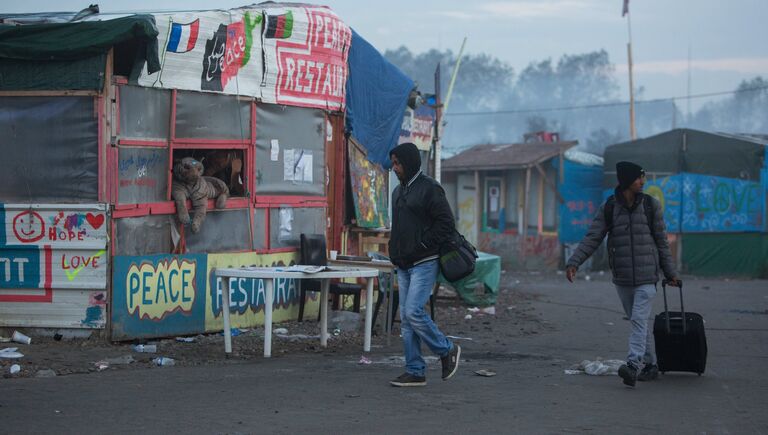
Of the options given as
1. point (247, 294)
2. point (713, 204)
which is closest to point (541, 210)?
point (713, 204)

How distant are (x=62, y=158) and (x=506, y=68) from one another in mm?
163574

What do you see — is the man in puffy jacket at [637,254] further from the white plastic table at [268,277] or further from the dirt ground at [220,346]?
the dirt ground at [220,346]

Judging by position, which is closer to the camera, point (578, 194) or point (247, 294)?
point (247, 294)

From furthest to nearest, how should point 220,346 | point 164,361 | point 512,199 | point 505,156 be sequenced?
point 512,199
point 505,156
point 220,346
point 164,361

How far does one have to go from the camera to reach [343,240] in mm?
14508

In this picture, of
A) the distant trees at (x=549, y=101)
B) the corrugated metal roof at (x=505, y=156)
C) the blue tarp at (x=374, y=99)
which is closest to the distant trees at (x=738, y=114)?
the distant trees at (x=549, y=101)

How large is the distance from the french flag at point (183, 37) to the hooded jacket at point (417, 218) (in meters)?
3.40

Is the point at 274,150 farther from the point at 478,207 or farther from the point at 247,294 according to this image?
the point at 478,207

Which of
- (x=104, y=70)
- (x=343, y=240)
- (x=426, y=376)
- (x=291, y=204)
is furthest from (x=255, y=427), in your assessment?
(x=343, y=240)

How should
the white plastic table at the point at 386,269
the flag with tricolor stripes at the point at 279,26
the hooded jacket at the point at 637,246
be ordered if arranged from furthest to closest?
the flag with tricolor stripes at the point at 279,26, the white plastic table at the point at 386,269, the hooded jacket at the point at 637,246

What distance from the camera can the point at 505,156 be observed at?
32.4 m

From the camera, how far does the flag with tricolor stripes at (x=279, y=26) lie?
40.4ft

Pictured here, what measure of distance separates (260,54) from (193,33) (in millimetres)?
1259

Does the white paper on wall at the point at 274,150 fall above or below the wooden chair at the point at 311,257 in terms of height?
above
